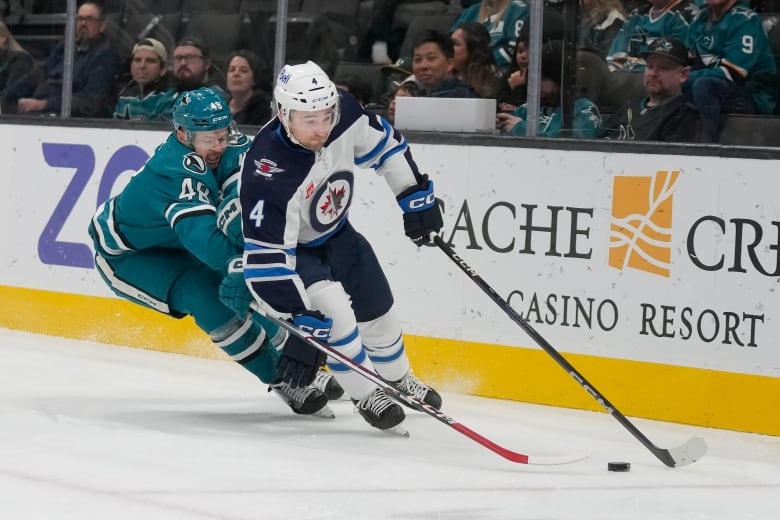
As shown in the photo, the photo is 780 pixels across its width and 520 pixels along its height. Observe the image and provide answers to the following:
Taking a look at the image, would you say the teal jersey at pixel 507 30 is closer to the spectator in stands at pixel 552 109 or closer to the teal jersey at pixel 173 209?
the spectator in stands at pixel 552 109

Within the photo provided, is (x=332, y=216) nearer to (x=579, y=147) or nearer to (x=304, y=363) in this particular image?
(x=304, y=363)

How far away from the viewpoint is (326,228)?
3.80 meters

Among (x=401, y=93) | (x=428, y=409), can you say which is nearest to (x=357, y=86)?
(x=401, y=93)

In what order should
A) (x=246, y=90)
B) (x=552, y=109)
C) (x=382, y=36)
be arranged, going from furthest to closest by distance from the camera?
1. (x=246, y=90)
2. (x=382, y=36)
3. (x=552, y=109)

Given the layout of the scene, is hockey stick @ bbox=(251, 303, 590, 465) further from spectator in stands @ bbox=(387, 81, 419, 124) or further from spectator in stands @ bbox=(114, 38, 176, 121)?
spectator in stands @ bbox=(114, 38, 176, 121)

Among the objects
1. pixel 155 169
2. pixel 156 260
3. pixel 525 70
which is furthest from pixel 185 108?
pixel 525 70

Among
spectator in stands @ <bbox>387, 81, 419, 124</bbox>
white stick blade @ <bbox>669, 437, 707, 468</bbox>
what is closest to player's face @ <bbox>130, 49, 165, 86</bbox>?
spectator in stands @ <bbox>387, 81, 419, 124</bbox>

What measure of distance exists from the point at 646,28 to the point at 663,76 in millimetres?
158

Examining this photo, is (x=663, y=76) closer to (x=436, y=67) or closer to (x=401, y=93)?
(x=436, y=67)

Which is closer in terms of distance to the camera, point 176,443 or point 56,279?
point 176,443

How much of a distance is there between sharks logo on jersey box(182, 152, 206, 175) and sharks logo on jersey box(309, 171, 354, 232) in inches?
15.6

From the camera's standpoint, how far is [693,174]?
3.98 meters

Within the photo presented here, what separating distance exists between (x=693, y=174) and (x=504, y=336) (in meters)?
0.82

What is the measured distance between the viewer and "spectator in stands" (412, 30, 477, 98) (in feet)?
15.1
